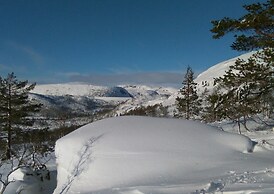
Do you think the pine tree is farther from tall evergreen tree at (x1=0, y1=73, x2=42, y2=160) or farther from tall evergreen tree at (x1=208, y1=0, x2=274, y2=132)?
tall evergreen tree at (x1=208, y1=0, x2=274, y2=132)

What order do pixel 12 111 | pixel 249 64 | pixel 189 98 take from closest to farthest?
pixel 249 64, pixel 12 111, pixel 189 98

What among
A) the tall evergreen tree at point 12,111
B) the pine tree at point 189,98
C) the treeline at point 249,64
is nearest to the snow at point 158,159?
the treeline at point 249,64

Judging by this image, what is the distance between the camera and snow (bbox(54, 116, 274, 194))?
8031mm

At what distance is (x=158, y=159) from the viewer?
31.1 feet

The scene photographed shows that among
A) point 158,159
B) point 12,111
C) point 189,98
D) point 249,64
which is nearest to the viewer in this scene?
point 158,159

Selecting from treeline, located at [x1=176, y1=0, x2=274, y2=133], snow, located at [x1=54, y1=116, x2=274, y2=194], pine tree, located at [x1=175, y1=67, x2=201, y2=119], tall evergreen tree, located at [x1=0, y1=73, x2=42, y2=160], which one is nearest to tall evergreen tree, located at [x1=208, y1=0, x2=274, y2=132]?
treeline, located at [x1=176, y1=0, x2=274, y2=133]

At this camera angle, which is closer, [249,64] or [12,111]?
[249,64]

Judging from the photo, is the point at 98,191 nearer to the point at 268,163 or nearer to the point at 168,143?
the point at 168,143

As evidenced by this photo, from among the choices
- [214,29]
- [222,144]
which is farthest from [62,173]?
[214,29]

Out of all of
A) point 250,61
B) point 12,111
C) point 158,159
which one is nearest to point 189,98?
point 12,111

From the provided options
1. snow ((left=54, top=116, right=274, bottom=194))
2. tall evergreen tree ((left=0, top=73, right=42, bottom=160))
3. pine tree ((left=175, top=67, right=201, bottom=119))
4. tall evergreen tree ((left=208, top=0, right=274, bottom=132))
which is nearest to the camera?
snow ((left=54, top=116, right=274, bottom=194))

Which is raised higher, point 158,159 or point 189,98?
point 189,98

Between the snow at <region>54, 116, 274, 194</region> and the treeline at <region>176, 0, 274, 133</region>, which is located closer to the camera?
the snow at <region>54, 116, 274, 194</region>

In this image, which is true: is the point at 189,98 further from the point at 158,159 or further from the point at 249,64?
the point at 158,159
